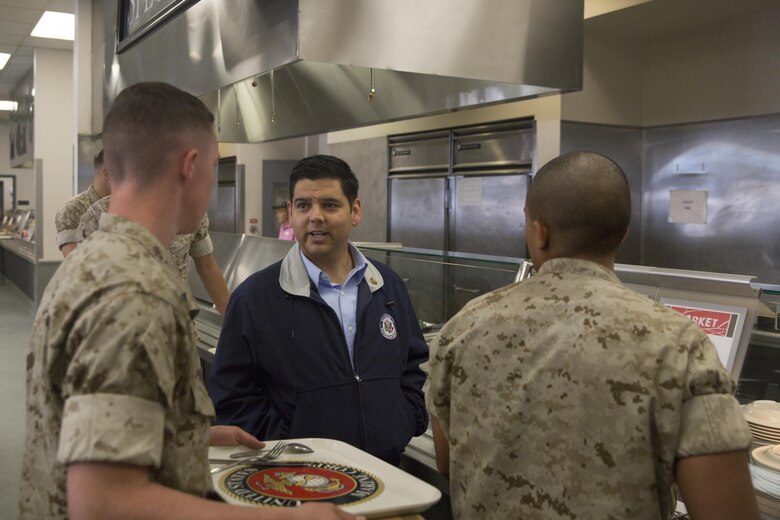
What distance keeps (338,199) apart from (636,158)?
417 centimetres

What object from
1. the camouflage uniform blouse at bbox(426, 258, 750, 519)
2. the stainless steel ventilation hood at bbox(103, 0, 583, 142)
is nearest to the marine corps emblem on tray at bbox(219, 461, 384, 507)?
the camouflage uniform blouse at bbox(426, 258, 750, 519)

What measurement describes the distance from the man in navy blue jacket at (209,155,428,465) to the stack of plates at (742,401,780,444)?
2.64ft

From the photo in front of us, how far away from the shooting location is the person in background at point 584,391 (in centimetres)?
109

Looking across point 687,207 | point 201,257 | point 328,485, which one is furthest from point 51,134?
point 328,485

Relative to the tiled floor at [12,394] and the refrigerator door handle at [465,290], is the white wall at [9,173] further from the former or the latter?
the refrigerator door handle at [465,290]

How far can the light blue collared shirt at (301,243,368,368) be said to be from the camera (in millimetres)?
1919

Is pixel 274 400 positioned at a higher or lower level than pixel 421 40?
lower

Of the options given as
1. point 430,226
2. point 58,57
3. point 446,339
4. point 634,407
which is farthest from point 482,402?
point 58,57

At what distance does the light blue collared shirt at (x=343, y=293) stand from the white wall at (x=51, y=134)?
24.8ft

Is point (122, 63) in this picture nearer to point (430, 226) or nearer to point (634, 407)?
point (430, 226)

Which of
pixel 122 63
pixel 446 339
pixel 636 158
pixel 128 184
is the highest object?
pixel 122 63

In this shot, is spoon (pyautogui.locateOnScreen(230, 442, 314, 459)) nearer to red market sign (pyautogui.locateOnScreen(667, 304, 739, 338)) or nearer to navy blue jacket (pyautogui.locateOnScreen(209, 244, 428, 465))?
navy blue jacket (pyautogui.locateOnScreen(209, 244, 428, 465))

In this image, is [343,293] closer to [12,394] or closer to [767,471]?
[767,471]

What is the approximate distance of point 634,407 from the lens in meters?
1.12
